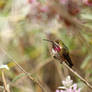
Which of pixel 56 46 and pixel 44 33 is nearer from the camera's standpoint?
pixel 56 46

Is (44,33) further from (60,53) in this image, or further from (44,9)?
(60,53)

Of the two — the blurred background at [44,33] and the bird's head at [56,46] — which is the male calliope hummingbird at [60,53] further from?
the blurred background at [44,33]

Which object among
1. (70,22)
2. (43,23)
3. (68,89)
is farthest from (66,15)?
(68,89)

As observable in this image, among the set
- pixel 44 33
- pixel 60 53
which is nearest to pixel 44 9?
pixel 44 33

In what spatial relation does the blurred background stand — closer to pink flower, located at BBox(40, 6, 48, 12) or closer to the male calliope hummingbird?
pink flower, located at BBox(40, 6, 48, 12)

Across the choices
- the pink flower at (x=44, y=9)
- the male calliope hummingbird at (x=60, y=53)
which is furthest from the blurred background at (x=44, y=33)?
the male calliope hummingbird at (x=60, y=53)

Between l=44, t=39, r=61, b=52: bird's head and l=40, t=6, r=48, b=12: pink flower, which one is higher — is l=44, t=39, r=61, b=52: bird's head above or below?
below

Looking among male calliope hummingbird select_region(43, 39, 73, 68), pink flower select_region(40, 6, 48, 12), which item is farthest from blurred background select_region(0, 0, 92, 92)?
male calliope hummingbird select_region(43, 39, 73, 68)

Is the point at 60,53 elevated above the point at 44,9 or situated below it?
below
